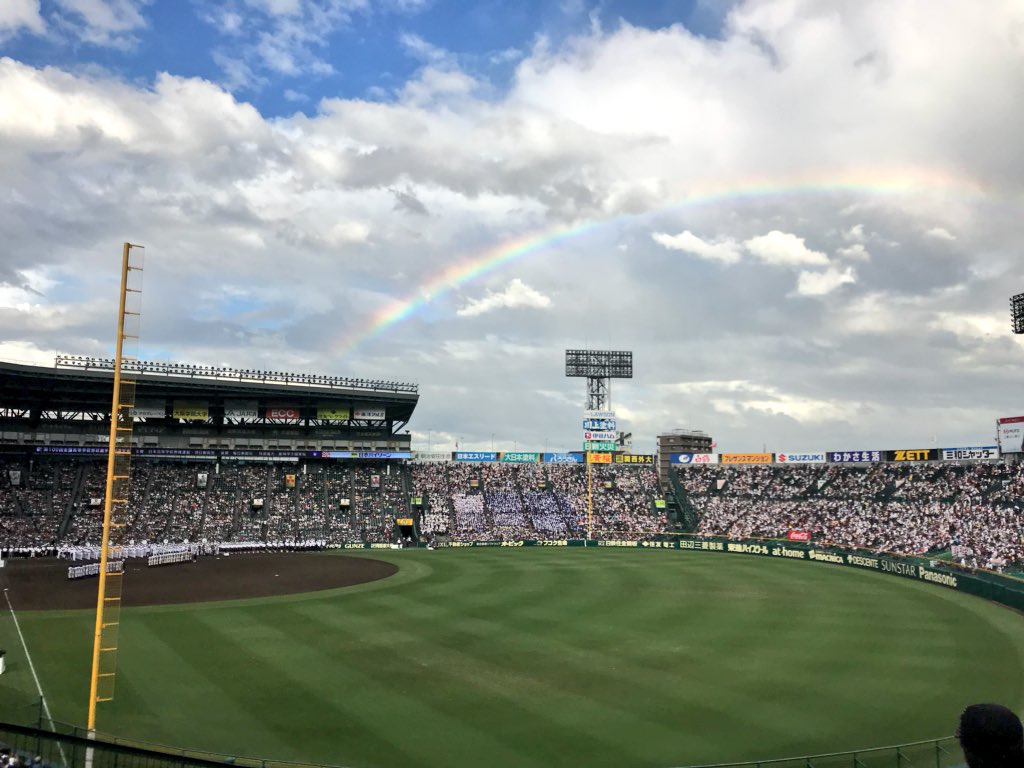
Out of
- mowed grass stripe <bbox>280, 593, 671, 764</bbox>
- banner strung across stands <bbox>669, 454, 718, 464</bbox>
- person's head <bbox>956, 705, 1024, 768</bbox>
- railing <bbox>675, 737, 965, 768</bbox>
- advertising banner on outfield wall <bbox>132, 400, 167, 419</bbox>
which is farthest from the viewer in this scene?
banner strung across stands <bbox>669, 454, 718, 464</bbox>

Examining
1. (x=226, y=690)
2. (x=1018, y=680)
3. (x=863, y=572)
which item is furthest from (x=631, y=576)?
(x=226, y=690)

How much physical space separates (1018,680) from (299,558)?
54.9m

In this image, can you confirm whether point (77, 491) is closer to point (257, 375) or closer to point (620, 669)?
point (257, 375)

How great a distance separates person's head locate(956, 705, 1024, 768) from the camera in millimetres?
4285

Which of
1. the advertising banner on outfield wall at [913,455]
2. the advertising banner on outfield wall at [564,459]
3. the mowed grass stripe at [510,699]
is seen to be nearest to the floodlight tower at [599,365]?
the advertising banner on outfield wall at [564,459]

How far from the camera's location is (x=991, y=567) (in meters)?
44.8

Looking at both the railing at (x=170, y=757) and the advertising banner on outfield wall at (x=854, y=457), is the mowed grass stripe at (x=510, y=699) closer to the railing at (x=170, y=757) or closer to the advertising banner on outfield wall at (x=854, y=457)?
the railing at (x=170, y=757)

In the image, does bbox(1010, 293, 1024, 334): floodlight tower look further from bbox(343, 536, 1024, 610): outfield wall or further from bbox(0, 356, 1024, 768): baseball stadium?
bbox(343, 536, 1024, 610): outfield wall

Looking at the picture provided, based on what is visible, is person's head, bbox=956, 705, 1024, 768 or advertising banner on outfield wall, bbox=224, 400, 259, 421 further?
advertising banner on outfield wall, bbox=224, 400, 259, 421

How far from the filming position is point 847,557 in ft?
190

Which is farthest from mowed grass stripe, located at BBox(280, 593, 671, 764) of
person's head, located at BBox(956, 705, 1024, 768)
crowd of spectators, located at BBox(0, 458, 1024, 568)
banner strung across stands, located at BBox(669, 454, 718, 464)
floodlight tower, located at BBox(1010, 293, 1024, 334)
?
banner strung across stands, located at BBox(669, 454, 718, 464)

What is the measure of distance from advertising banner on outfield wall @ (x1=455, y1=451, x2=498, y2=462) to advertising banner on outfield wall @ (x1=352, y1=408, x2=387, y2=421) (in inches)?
468

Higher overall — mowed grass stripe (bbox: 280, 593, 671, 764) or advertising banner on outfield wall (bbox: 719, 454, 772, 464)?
advertising banner on outfield wall (bbox: 719, 454, 772, 464)

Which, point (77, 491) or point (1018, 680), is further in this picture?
point (77, 491)
